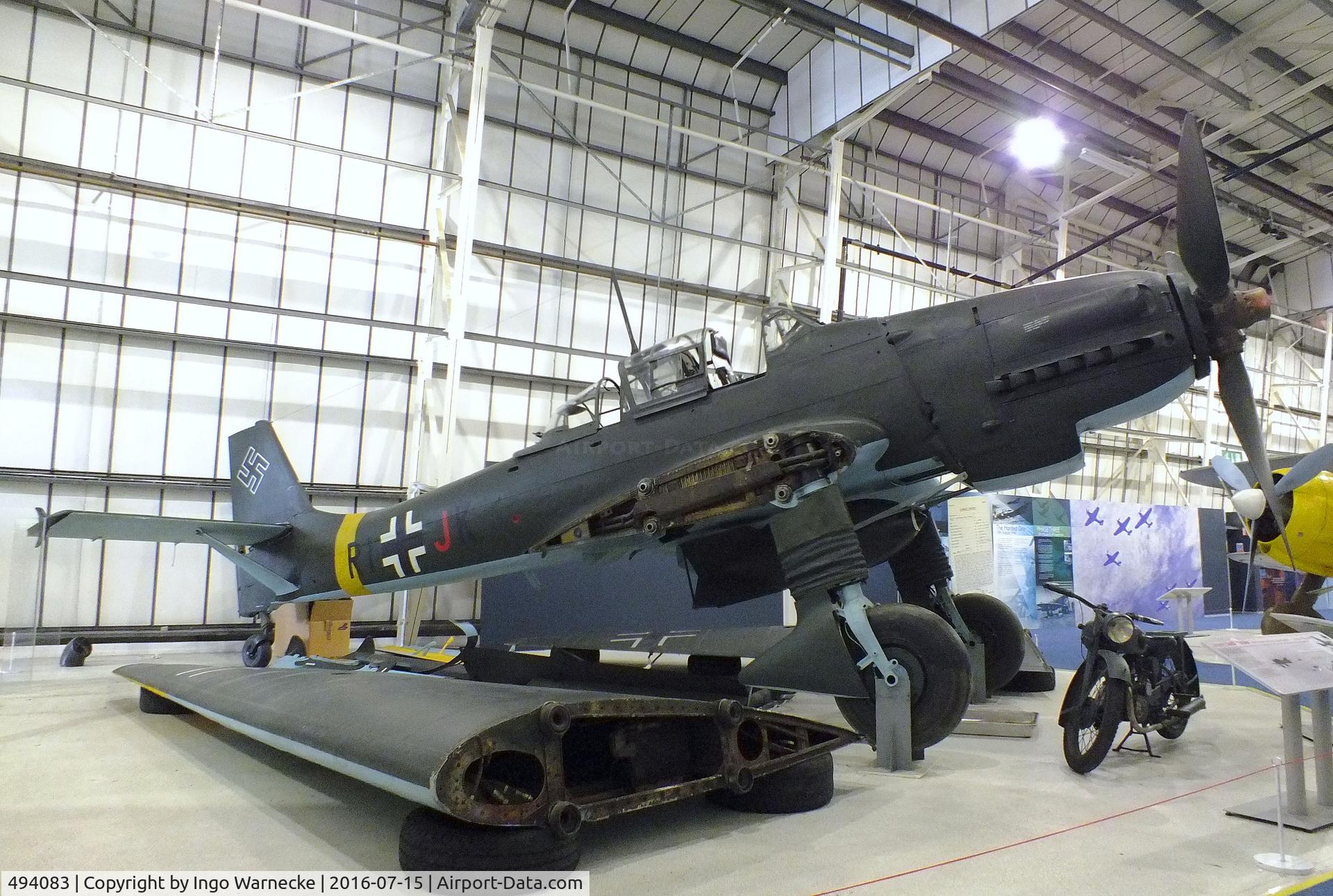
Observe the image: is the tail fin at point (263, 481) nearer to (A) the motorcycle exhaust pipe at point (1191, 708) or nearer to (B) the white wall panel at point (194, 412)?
(B) the white wall panel at point (194, 412)

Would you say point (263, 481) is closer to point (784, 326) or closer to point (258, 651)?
point (258, 651)

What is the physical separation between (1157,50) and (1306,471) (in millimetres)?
10213

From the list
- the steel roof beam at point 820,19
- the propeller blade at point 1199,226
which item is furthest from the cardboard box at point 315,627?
the steel roof beam at point 820,19

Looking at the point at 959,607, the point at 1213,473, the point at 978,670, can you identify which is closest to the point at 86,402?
the point at 959,607

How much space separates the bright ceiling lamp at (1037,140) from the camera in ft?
43.5

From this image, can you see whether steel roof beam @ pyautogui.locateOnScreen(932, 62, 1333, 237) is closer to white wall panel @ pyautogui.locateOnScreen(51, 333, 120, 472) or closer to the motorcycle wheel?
the motorcycle wheel

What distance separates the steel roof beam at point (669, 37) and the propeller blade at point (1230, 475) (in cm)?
974

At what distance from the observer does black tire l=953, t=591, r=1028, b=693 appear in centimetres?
651

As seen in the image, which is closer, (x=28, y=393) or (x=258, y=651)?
(x=258, y=651)

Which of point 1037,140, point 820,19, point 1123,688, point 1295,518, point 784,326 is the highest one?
point 820,19

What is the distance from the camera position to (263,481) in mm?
8688

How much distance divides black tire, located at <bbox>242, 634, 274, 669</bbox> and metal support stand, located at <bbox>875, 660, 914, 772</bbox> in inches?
256

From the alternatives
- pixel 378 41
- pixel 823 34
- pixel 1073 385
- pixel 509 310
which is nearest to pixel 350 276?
pixel 509 310

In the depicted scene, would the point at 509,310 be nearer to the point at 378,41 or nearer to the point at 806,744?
the point at 378,41
